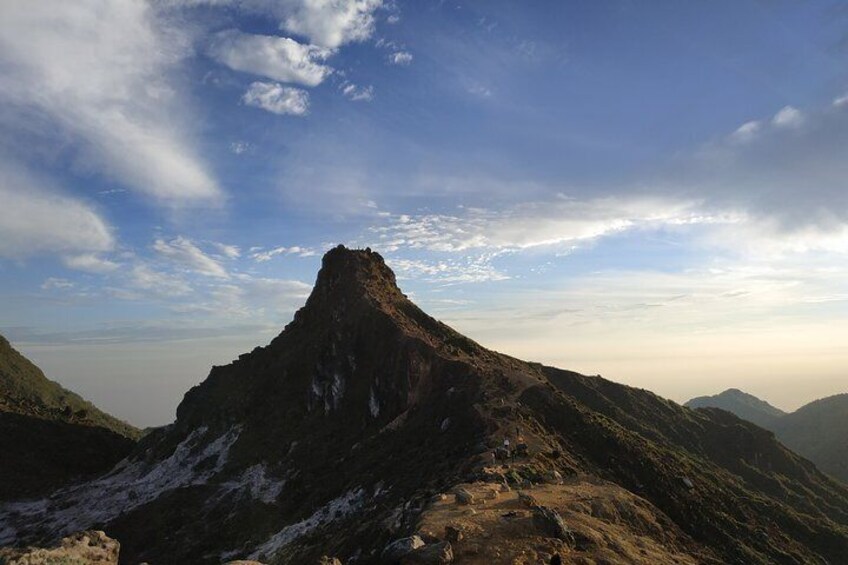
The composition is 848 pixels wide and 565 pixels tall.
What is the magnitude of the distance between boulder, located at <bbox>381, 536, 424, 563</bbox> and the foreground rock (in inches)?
631

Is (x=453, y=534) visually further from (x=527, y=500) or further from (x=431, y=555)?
(x=527, y=500)

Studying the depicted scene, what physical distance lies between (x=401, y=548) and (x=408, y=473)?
33.0m

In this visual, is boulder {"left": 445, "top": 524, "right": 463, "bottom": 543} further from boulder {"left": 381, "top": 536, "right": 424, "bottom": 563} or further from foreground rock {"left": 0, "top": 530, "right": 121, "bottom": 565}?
foreground rock {"left": 0, "top": 530, "right": 121, "bottom": 565}

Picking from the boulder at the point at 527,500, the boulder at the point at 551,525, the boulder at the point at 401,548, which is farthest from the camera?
the boulder at the point at 527,500

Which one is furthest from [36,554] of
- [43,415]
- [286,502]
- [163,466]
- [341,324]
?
[43,415]

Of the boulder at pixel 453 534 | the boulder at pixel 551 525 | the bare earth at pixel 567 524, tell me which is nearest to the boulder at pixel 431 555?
the bare earth at pixel 567 524

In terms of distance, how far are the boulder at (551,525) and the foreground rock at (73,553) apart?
1080 inches

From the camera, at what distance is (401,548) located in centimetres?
3206

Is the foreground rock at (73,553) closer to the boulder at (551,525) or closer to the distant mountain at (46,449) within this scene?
the boulder at (551,525)

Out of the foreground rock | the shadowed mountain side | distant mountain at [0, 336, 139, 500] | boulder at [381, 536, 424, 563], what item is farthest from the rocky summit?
the foreground rock

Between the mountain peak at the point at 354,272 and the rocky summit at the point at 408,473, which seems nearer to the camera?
the rocky summit at the point at 408,473

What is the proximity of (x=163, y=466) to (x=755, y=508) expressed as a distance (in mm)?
116712

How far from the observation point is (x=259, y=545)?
67688 mm

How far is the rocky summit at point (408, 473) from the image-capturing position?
4250 centimetres
